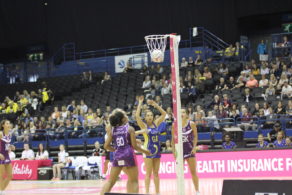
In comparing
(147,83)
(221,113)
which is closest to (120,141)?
(221,113)

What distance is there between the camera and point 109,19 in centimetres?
3478

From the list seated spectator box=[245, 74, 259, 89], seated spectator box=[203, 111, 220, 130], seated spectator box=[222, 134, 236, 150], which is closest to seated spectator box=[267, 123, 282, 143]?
seated spectator box=[222, 134, 236, 150]

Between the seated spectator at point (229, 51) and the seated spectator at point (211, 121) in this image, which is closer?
the seated spectator at point (211, 121)

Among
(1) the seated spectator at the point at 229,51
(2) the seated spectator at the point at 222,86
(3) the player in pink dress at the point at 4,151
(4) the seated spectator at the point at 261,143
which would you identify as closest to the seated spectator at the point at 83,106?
(2) the seated spectator at the point at 222,86

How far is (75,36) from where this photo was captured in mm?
35531

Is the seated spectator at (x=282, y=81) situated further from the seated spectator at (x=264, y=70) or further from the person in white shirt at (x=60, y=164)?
the person in white shirt at (x=60, y=164)

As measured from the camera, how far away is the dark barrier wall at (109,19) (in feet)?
99.8

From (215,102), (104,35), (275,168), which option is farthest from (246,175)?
(104,35)

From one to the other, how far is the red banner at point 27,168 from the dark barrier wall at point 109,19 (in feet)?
41.2

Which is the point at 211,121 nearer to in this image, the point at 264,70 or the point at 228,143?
the point at 228,143

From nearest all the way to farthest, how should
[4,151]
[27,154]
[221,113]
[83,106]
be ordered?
[4,151] → [221,113] → [27,154] → [83,106]

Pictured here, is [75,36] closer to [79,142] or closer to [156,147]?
[79,142]

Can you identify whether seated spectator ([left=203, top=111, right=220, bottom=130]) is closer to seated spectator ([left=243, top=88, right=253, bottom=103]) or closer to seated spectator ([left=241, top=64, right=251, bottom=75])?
seated spectator ([left=243, top=88, right=253, bottom=103])

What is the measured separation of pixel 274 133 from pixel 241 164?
7.85ft
